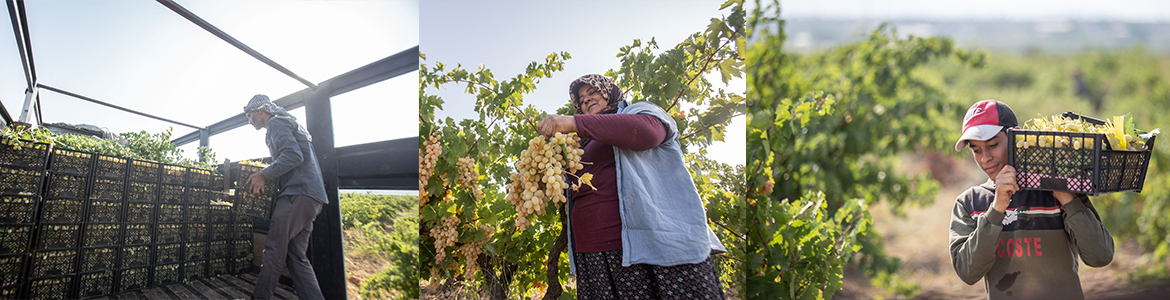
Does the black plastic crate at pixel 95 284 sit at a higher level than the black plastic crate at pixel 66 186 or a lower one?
lower

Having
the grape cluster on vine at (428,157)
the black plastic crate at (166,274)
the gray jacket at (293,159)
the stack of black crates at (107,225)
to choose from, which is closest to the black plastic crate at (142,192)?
the stack of black crates at (107,225)

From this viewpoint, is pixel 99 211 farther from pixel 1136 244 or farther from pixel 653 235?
pixel 1136 244

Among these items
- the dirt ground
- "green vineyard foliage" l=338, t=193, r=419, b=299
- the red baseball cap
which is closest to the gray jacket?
"green vineyard foliage" l=338, t=193, r=419, b=299

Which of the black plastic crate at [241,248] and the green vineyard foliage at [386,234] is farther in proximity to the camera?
the green vineyard foliage at [386,234]

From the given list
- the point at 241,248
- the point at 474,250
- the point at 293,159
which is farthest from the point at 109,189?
the point at 474,250

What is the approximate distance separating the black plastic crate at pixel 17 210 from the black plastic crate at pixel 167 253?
1.04 ft

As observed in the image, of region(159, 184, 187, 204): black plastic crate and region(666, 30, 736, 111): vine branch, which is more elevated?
region(666, 30, 736, 111): vine branch

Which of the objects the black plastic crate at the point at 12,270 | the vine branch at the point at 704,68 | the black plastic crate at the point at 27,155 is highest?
the vine branch at the point at 704,68

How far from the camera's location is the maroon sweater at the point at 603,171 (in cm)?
133

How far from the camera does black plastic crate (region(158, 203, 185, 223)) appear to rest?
1.49 meters

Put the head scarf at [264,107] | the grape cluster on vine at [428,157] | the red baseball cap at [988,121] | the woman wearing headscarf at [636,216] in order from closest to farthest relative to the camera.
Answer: the red baseball cap at [988,121] < the woman wearing headscarf at [636,216] < the head scarf at [264,107] < the grape cluster on vine at [428,157]

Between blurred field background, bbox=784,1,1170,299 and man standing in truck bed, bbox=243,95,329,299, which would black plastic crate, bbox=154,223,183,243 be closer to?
man standing in truck bed, bbox=243,95,329,299

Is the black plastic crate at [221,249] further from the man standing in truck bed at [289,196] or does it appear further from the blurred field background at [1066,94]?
the blurred field background at [1066,94]

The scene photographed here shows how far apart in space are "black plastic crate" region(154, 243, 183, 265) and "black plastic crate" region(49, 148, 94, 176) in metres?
0.30
